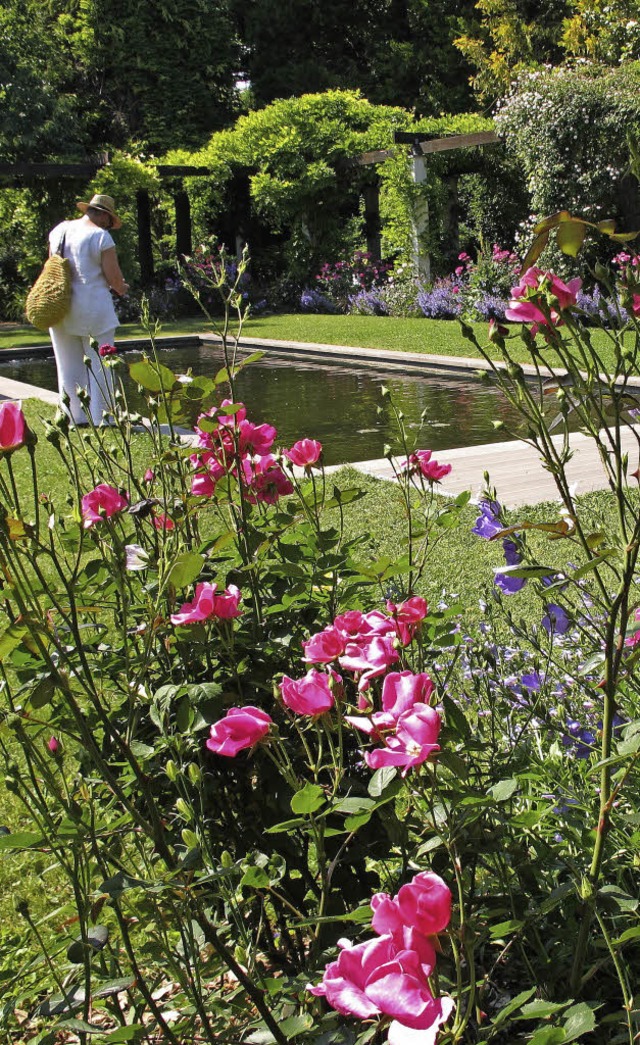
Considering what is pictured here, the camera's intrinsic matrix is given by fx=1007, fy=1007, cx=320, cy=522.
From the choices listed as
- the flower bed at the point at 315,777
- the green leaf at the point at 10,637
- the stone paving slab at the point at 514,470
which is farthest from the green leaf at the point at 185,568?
the stone paving slab at the point at 514,470

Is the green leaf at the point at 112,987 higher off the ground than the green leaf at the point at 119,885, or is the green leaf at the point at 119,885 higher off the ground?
the green leaf at the point at 119,885

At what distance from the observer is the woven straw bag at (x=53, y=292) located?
7.22m

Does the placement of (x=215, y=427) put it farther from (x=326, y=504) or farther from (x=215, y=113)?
(x=215, y=113)

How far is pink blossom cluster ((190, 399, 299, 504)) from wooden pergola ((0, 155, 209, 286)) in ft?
59.7

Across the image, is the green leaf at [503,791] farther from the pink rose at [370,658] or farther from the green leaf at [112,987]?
the green leaf at [112,987]

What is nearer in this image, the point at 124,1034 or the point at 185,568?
the point at 124,1034

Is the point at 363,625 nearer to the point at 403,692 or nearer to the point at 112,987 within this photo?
the point at 403,692

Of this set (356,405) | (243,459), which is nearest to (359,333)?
(356,405)

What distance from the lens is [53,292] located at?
284 inches

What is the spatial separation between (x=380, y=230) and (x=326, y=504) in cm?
1802

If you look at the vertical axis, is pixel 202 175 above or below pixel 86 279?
above

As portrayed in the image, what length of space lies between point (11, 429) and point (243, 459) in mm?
669

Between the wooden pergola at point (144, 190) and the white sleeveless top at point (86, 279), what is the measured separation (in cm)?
1202

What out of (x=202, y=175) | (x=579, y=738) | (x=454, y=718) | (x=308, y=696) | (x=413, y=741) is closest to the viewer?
(x=413, y=741)
